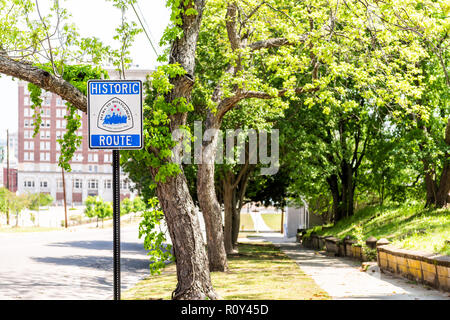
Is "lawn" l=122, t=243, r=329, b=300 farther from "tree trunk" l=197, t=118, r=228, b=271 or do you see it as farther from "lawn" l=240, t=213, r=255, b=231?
"lawn" l=240, t=213, r=255, b=231

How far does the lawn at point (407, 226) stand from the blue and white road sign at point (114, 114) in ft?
25.3

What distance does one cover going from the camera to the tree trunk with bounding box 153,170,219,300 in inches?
397

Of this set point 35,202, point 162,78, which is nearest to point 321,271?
point 162,78

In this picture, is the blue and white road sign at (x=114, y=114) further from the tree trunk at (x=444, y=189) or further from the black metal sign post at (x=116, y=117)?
the tree trunk at (x=444, y=189)

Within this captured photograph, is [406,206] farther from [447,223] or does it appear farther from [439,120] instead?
[447,223]

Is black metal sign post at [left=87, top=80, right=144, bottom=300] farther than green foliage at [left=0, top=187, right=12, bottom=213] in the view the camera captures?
No

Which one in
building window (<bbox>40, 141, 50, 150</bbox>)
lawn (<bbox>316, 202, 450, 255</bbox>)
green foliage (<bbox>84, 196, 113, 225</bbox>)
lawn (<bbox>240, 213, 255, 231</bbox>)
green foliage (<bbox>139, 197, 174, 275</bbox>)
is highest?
building window (<bbox>40, 141, 50, 150</bbox>)

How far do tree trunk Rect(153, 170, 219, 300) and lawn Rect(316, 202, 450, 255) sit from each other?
4.97m

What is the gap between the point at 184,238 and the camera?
1012cm

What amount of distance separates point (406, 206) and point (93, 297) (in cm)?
1613

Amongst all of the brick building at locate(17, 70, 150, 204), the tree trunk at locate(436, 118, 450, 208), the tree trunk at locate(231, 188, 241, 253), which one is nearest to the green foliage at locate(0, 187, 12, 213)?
the tree trunk at locate(231, 188, 241, 253)

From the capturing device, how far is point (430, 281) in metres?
11.5
